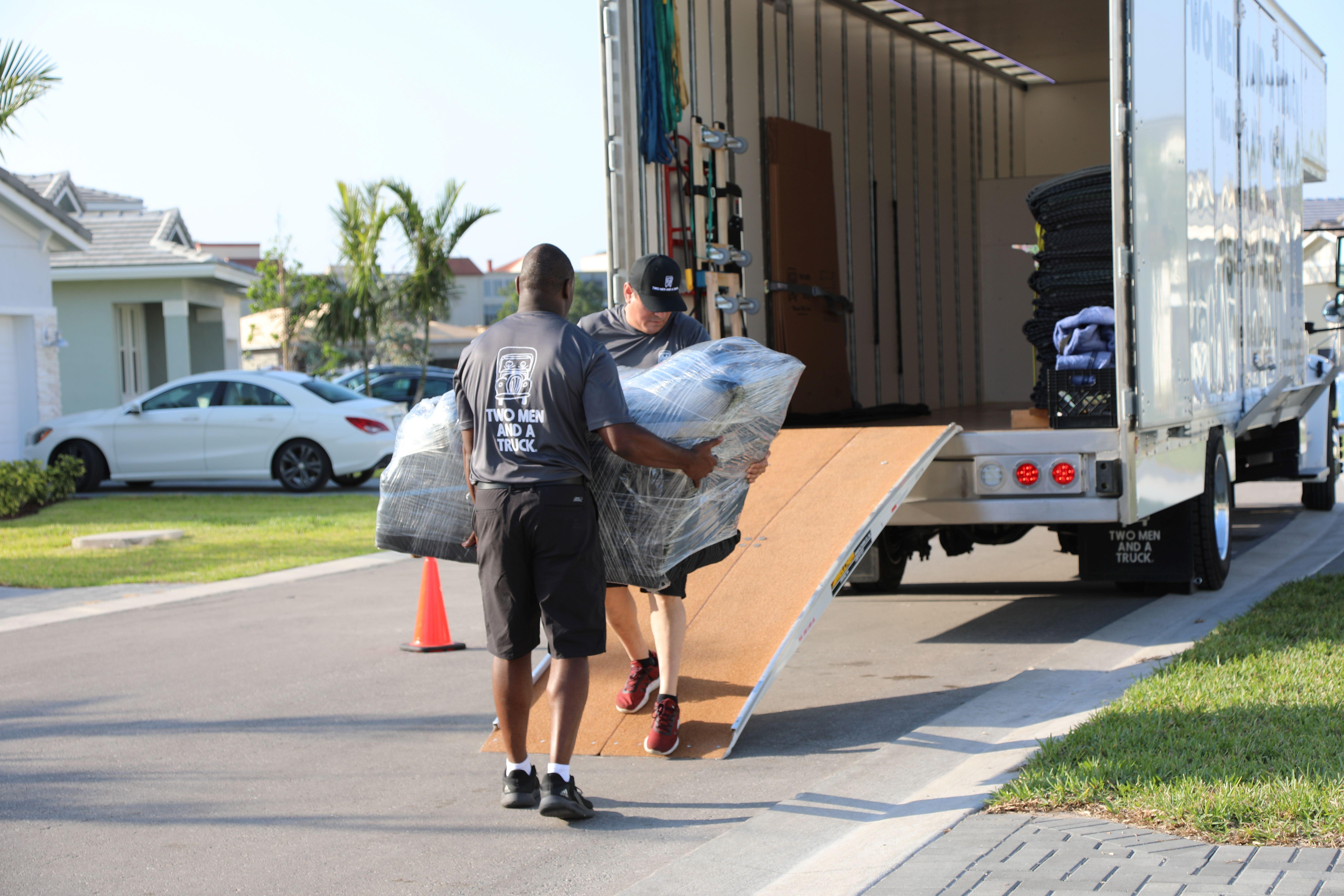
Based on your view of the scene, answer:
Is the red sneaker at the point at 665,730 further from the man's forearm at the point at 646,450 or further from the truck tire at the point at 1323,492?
the truck tire at the point at 1323,492

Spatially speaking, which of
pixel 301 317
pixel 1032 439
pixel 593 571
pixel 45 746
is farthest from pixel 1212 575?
pixel 301 317

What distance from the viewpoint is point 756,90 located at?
9.15m

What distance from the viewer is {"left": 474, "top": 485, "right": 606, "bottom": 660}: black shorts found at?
4.44 m

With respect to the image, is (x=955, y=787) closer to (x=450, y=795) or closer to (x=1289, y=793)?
(x=1289, y=793)

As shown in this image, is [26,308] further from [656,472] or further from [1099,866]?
[1099,866]

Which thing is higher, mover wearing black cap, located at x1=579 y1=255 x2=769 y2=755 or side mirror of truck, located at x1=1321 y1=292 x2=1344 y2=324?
side mirror of truck, located at x1=1321 y1=292 x2=1344 y2=324

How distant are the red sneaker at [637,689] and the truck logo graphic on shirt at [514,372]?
5.64ft

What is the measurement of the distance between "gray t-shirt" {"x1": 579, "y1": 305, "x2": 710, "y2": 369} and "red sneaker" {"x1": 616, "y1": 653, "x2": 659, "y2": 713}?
1.28 metres

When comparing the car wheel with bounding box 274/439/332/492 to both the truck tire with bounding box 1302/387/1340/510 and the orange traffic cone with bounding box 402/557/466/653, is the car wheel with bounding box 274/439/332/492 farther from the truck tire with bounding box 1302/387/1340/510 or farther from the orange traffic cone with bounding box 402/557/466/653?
the truck tire with bounding box 1302/387/1340/510

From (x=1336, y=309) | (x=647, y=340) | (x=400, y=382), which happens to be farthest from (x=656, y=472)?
(x=400, y=382)

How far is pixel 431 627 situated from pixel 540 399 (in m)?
3.74

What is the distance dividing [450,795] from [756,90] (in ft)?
18.8

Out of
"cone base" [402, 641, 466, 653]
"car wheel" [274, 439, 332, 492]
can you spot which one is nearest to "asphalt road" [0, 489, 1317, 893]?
"cone base" [402, 641, 466, 653]

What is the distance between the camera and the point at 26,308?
18.3 metres
